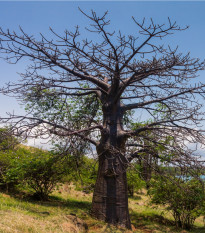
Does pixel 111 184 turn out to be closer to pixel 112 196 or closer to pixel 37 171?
pixel 112 196

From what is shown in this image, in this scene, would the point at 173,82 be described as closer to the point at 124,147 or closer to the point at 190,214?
the point at 124,147

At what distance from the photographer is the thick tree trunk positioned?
6098 mm

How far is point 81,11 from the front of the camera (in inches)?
220

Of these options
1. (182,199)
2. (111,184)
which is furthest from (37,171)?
(182,199)

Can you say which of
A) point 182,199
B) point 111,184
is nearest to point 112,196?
point 111,184

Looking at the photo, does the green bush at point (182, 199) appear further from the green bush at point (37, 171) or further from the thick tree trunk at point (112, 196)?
the green bush at point (37, 171)

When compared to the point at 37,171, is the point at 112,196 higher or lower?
lower

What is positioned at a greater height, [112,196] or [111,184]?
[111,184]

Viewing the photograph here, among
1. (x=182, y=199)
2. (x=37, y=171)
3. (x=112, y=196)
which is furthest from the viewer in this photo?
(x=37, y=171)

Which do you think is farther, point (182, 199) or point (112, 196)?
point (182, 199)

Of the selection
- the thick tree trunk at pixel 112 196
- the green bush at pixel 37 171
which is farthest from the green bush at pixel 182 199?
the green bush at pixel 37 171

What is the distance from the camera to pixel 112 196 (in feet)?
20.1

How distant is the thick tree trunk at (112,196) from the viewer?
6098 millimetres

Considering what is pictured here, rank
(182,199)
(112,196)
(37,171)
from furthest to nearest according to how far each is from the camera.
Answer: (37,171) → (182,199) → (112,196)
